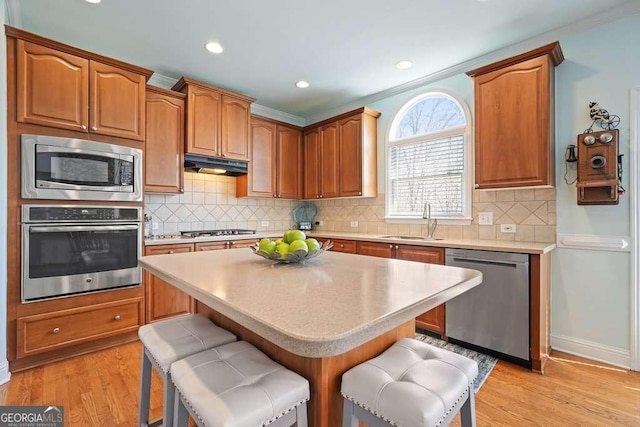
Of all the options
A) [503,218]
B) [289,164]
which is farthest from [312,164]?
[503,218]

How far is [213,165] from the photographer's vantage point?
3430 mm

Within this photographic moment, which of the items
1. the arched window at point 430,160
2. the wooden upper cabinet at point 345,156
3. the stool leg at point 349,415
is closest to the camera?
the stool leg at point 349,415

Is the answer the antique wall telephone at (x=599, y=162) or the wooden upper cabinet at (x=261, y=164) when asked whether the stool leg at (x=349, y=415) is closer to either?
the antique wall telephone at (x=599, y=162)

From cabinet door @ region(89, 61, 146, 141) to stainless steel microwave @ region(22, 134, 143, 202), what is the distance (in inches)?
6.1

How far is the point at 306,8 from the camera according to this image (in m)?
2.26

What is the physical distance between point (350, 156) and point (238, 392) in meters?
3.25

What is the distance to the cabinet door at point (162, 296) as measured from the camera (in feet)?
9.31

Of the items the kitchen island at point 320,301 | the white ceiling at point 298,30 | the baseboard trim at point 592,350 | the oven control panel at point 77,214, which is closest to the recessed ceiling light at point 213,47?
the white ceiling at point 298,30

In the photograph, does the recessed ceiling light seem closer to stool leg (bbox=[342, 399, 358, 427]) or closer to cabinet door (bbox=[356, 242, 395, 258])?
cabinet door (bbox=[356, 242, 395, 258])

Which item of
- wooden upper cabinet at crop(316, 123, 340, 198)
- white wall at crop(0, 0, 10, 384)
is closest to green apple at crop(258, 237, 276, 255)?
white wall at crop(0, 0, 10, 384)

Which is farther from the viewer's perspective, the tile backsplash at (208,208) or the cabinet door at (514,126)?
the tile backsplash at (208,208)

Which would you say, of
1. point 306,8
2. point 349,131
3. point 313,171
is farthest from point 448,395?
point 313,171

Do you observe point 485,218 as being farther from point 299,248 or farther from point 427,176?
point 299,248

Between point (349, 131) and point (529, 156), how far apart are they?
6.57ft
